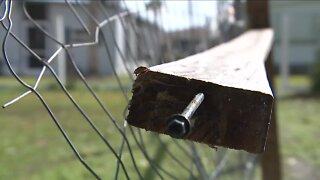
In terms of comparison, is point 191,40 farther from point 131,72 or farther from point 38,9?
point 38,9

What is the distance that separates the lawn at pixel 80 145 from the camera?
455cm

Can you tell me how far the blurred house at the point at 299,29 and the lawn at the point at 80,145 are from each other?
10.2 meters

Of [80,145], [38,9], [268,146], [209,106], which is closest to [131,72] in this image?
[209,106]

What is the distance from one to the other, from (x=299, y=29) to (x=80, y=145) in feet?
54.5

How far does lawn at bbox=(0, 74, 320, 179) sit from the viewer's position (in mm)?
4555

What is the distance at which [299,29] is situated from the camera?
21.0 meters

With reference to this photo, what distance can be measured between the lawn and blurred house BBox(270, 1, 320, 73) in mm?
10193

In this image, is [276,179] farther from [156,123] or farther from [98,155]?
[156,123]

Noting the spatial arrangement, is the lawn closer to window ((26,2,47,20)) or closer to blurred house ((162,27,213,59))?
blurred house ((162,27,213,59))

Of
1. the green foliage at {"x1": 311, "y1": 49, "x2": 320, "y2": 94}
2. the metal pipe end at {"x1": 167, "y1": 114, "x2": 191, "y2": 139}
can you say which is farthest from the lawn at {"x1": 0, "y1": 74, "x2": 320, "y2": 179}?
the green foliage at {"x1": 311, "y1": 49, "x2": 320, "y2": 94}

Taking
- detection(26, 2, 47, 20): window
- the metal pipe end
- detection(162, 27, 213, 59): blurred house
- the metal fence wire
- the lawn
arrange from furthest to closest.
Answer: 1. detection(26, 2, 47, 20): window
2. the lawn
3. detection(162, 27, 213, 59): blurred house
4. the metal fence wire
5. the metal pipe end

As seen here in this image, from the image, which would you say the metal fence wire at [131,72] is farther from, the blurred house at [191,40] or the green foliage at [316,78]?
the green foliage at [316,78]

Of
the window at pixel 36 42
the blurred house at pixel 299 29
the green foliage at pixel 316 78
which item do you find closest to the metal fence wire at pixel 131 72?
the green foliage at pixel 316 78

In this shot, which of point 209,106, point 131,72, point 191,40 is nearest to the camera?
point 209,106
